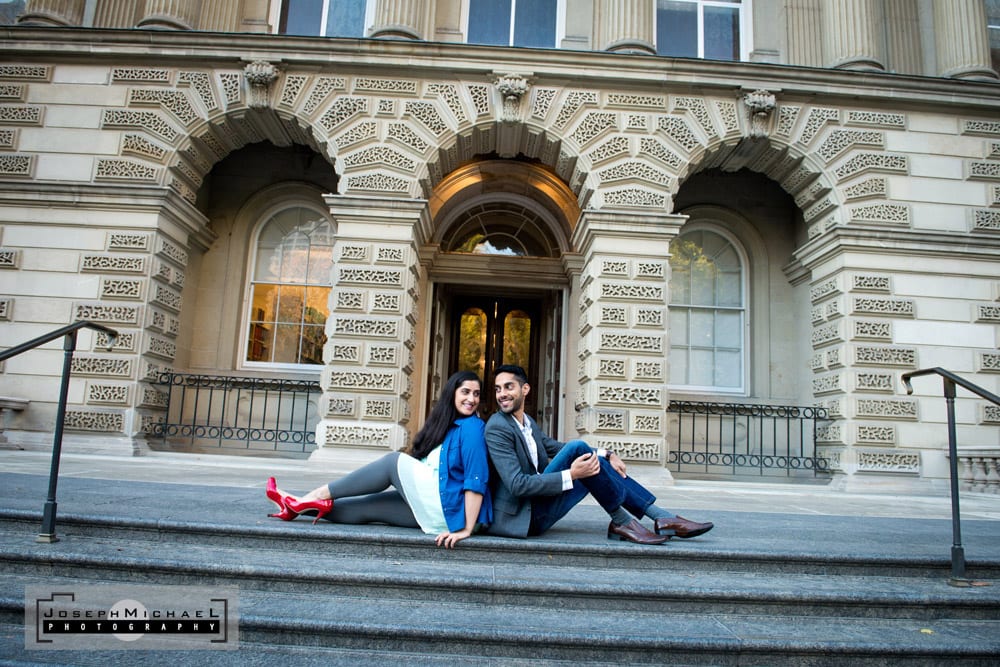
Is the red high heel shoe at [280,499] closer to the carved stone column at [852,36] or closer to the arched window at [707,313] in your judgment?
the arched window at [707,313]

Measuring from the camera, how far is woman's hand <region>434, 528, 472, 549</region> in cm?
414

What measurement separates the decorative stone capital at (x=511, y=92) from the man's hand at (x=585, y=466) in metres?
7.74

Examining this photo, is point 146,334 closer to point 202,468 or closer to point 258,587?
point 202,468

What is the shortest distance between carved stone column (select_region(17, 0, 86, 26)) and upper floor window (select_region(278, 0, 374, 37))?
11.3 ft

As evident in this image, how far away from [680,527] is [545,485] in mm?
994

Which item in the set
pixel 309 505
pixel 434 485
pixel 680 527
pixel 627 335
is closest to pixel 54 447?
pixel 309 505

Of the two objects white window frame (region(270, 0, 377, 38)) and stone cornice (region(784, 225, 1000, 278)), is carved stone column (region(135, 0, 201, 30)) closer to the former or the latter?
white window frame (region(270, 0, 377, 38))

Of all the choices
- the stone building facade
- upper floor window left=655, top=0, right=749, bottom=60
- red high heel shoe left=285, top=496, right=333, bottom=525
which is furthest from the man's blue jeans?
upper floor window left=655, top=0, right=749, bottom=60

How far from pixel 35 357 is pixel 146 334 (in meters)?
1.62

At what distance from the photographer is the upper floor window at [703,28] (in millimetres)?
12289

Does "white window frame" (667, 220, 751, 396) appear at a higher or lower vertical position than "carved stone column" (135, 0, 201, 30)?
lower

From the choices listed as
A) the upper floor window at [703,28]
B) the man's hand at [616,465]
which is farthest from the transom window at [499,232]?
the man's hand at [616,465]

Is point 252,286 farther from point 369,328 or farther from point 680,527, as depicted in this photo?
point 680,527

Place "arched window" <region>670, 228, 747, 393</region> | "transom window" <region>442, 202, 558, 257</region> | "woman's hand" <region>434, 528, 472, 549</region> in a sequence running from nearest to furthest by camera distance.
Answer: "woman's hand" <region>434, 528, 472, 549</region>, "arched window" <region>670, 228, 747, 393</region>, "transom window" <region>442, 202, 558, 257</region>
